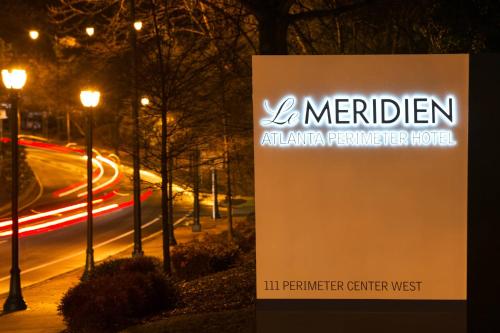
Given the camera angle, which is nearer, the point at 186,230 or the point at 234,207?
the point at 186,230

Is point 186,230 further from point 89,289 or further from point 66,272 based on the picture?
Result: point 89,289

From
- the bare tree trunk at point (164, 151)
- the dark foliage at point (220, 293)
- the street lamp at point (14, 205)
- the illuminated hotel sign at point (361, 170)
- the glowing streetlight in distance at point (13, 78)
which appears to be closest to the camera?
the illuminated hotel sign at point (361, 170)

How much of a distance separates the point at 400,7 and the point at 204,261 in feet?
24.0

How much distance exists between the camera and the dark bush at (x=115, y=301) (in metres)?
10.9

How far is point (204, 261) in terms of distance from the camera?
1694cm

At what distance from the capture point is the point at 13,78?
15.0 m

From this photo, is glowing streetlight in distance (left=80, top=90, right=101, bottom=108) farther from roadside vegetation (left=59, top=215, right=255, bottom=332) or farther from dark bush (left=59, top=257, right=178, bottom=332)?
dark bush (left=59, top=257, right=178, bottom=332)

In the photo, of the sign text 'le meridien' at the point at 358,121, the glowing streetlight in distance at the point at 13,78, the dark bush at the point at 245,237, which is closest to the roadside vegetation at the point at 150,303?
the sign text 'le meridien' at the point at 358,121

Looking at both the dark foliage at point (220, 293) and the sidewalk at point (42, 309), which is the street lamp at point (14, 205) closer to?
the sidewalk at point (42, 309)

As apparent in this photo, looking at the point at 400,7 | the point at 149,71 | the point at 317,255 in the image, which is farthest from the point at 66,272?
the point at 317,255

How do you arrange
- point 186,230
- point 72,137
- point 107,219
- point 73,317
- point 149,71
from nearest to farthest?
point 73,317 < point 149,71 < point 186,230 < point 107,219 < point 72,137

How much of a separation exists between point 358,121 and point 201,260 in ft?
32.9

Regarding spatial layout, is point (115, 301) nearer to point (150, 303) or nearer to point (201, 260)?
point (150, 303)

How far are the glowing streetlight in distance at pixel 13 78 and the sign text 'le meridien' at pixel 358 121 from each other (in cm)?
914
